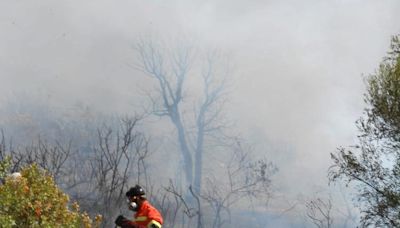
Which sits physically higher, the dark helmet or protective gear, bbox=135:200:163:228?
the dark helmet

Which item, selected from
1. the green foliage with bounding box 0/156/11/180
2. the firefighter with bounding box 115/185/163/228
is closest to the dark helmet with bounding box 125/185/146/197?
the firefighter with bounding box 115/185/163/228

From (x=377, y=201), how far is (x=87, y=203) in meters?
44.3

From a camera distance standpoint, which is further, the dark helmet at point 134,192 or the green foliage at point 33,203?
the green foliage at point 33,203

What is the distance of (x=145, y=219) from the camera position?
30.6 feet

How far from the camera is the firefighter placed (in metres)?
9.06

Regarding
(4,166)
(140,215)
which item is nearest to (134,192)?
(140,215)

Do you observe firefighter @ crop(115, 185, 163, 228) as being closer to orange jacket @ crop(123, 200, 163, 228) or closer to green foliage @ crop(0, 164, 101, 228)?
orange jacket @ crop(123, 200, 163, 228)

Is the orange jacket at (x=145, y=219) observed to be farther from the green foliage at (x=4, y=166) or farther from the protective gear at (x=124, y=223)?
the green foliage at (x=4, y=166)

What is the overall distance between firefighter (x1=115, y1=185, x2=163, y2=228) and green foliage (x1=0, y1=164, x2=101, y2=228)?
2395mm

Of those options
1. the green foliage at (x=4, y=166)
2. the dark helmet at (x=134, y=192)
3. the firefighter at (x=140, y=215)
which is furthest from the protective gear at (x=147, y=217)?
the green foliage at (x=4, y=166)

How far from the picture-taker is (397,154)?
57.5 feet

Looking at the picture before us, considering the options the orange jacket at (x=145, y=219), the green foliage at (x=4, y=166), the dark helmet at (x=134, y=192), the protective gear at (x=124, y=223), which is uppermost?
the green foliage at (x=4, y=166)

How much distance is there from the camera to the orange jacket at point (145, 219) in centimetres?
917

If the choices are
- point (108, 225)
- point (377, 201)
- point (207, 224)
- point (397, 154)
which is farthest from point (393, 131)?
point (207, 224)
